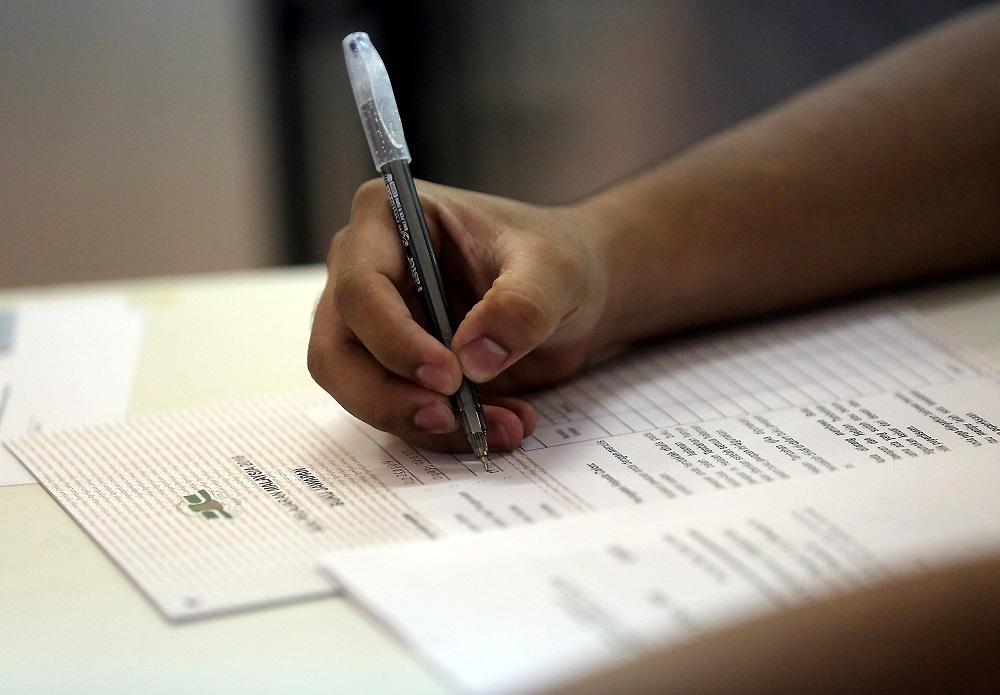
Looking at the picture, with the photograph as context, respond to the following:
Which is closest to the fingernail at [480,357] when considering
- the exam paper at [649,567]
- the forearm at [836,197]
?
the exam paper at [649,567]

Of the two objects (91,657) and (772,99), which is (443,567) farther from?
(772,99)

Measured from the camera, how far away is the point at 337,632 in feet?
1.18

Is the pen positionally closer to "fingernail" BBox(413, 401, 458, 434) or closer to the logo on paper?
"fingernail" BBox(413, 401, 458, 434)

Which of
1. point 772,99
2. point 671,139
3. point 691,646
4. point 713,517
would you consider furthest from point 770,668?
point 671,139

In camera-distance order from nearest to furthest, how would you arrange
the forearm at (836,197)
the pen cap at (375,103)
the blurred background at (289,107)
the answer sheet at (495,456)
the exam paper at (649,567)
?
the exam paper at (649,567) → the answer sheet at (495,456) → the pen cap at (375,103) → the forearm at (836,197) → the blurred background at (289,107)

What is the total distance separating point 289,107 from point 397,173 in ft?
5.54

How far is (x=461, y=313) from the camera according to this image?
61 centimetres

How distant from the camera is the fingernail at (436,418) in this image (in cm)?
49

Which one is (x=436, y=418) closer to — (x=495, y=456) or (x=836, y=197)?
(x=495, y=456)

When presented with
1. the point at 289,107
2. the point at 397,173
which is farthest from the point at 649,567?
the point at 289,107

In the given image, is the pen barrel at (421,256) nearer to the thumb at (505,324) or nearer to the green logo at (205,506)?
the thumb at (505,324)

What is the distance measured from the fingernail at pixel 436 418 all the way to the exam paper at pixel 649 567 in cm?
9

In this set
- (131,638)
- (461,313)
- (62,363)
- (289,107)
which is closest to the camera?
(131,638)

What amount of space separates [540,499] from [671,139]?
5.93ft
